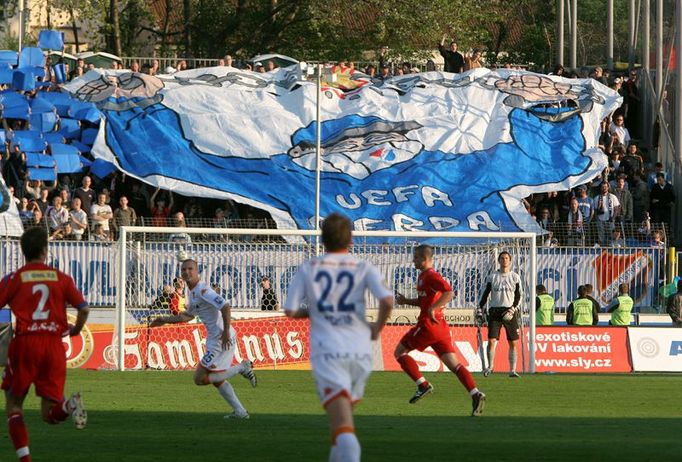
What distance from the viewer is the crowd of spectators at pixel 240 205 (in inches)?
1225

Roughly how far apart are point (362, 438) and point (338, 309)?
4.05 meters

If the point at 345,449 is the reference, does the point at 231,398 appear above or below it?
below

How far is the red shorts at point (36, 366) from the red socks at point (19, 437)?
11.0 inches

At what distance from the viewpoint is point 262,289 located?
26.8m

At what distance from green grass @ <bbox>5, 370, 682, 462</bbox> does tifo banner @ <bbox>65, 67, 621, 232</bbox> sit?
41.8 ft

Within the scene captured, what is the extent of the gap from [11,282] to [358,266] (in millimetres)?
2974

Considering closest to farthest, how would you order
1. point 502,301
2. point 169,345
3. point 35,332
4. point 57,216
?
point 35,332, point 502,301, point 169,345, point 57,216

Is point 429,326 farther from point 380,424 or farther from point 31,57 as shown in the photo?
point 31,57

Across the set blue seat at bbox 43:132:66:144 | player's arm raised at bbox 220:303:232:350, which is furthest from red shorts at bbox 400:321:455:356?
blue seat at bbox 43:132:66:144

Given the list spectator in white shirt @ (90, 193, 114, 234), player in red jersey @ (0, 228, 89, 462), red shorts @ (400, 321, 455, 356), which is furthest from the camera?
spectator in white shirt @ (90, 193, 114, 234)

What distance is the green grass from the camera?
11805mm

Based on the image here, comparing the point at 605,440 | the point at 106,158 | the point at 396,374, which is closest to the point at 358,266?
the point at 605,440

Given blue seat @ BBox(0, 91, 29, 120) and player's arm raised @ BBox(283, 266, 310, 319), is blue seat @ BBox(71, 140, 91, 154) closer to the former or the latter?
blue seat @ BBox(0, 91, 29, 120)

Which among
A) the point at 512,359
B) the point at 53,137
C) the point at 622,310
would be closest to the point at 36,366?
the point at 512,359
